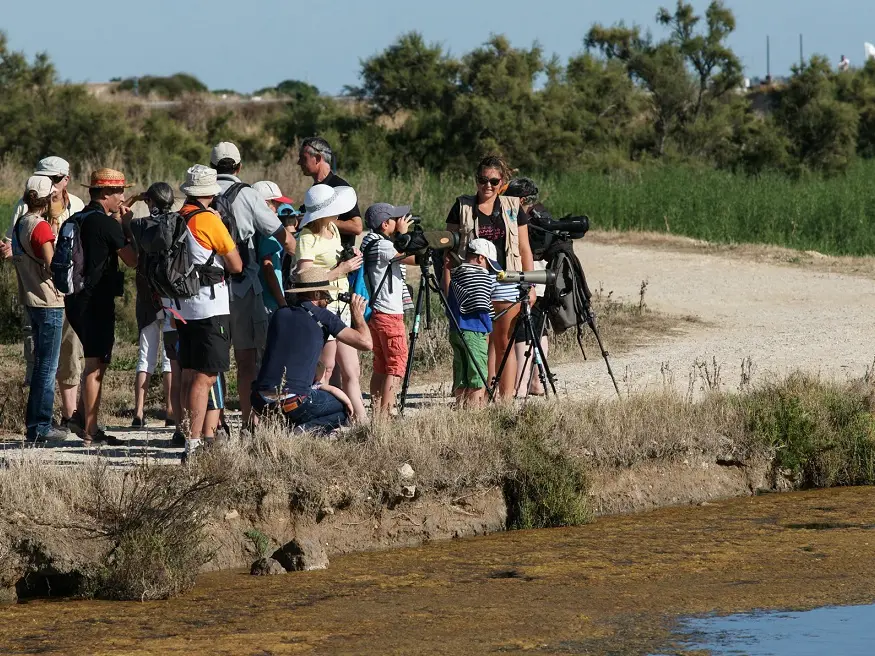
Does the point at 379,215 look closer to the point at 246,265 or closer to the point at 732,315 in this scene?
the point at 246,265

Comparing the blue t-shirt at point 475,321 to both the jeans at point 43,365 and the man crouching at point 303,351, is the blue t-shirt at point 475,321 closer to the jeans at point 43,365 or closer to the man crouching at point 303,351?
the man crouching at point 303,351

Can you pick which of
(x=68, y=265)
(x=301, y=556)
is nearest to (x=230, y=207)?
(x=68, y=265)

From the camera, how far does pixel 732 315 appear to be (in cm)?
1689

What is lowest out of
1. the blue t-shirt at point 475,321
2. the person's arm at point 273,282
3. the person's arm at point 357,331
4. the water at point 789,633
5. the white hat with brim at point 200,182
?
the water at point 789,633

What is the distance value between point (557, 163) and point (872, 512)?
26870 mm

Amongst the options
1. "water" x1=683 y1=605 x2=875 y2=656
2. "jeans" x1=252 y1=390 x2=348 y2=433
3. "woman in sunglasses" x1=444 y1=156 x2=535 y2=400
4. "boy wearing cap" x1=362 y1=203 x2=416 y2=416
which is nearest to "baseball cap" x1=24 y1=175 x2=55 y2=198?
"boy wearing cap" x1=362 y1=203 x2=416 y2=416

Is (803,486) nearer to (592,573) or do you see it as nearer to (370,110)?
(592,573)

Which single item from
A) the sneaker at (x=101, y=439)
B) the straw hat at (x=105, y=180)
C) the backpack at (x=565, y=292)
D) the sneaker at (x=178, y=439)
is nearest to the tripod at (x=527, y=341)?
the backpack at (x=565, y=292)

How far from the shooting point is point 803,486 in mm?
9789

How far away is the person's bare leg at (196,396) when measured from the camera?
8.66 metres

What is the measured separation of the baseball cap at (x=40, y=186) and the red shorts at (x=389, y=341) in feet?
7.29

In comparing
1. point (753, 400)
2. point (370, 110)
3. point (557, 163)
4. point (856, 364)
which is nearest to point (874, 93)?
point (557, 163)

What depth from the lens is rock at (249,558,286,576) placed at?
7508 millimetres

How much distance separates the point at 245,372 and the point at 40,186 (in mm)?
1759
